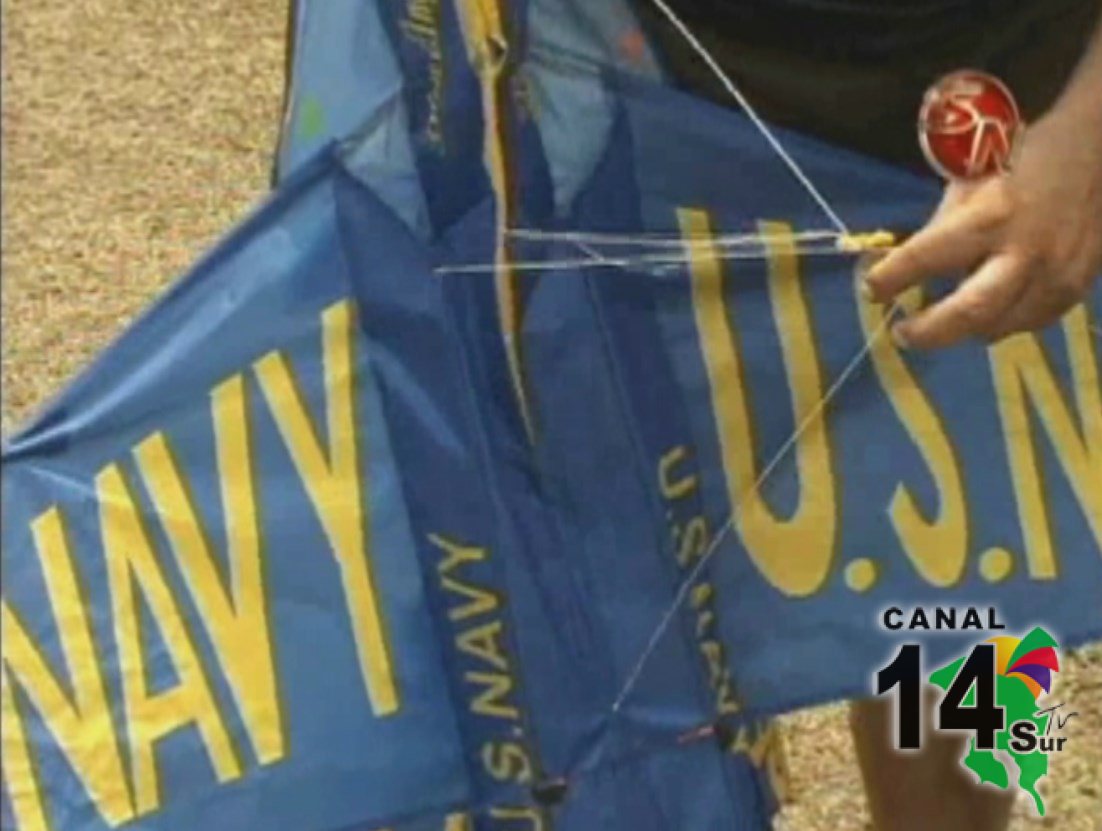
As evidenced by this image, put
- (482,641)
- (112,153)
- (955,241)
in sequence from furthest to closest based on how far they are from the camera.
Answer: (112,153) → (482,641) → (955,241)

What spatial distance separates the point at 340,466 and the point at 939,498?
0.22m

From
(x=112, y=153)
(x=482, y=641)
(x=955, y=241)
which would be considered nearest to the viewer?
(x=955, y=241)

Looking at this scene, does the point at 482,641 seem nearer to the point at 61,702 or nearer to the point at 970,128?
the point at 61,702

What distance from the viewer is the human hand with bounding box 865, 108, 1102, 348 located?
2.36 ft

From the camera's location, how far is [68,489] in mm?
788

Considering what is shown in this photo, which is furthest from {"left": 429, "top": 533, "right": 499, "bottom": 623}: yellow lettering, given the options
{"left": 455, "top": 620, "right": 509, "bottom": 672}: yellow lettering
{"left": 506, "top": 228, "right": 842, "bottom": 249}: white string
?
{"left": 506, "top": 228, "right": 842, "bottom": 249}: white string

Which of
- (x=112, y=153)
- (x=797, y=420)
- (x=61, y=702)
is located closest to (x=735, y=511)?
(x=797, y=420)

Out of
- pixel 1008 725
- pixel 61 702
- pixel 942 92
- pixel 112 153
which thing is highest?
pixel 112 153

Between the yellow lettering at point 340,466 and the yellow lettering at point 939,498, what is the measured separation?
7.6 inches

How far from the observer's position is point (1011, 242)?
2.37ft

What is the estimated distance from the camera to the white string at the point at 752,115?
82 centimetres

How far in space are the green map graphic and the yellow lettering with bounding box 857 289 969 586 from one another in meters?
0.04

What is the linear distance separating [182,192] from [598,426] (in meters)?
1.01

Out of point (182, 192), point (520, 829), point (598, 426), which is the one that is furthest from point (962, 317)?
point (182, 192)
